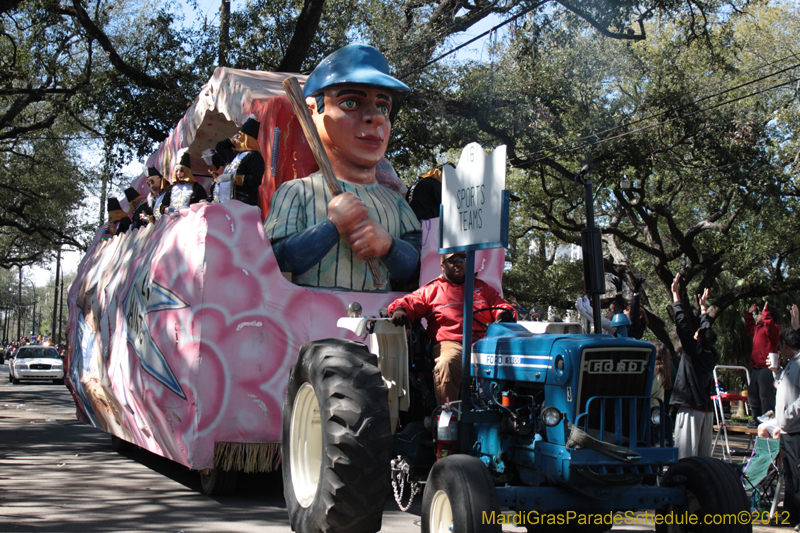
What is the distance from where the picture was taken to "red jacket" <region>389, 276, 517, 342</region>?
17.1 ft

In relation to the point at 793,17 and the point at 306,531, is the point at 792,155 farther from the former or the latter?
the point at 306,531

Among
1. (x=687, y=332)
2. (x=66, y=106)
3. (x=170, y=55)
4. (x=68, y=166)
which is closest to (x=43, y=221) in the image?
(x=68, y=166)

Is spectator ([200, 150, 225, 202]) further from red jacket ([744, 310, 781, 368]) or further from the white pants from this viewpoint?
red jacket ([744, 310, 781, 368])

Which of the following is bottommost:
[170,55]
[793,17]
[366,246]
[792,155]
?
[366,246]

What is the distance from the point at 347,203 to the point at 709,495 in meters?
3.84

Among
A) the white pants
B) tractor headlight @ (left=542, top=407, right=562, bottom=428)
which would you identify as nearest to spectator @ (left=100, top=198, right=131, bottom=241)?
the white pants

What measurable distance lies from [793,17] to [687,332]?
22.0 metres

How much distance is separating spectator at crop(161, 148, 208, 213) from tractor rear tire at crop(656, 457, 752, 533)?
540 cm

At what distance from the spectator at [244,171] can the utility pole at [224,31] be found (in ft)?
30.1

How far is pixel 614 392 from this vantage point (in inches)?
160

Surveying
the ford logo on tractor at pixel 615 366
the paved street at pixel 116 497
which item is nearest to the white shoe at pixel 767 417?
the paved street at pixel 116 497

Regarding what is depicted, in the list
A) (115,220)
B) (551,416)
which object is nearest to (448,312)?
(551,416)

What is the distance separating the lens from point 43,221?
27.5 m

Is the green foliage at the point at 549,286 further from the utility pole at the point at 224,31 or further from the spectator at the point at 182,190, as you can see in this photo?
the spectator at the point at 182,190
